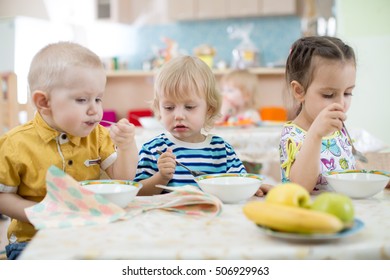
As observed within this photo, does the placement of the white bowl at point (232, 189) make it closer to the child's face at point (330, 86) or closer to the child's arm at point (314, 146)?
the child's arm at point (314, 146)

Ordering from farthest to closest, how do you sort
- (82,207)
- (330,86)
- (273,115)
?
(273,115) → (330,86) → (82,207)

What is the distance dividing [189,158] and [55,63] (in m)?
0.39

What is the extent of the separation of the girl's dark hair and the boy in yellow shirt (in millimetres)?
440

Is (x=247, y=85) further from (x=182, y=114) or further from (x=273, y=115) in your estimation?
(x=182, y=114)

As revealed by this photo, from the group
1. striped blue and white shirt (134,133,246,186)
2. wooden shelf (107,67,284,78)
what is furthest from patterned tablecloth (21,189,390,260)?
wooden shelf (107,67,284,78)

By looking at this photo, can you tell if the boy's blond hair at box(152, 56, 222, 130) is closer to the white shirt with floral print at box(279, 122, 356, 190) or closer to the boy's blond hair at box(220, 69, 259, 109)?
the white shirt with floral print at box(279, 122, 356, 190)

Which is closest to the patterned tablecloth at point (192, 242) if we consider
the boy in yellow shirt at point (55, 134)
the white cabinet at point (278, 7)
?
the boy in yellow shirt at point (55, 134)

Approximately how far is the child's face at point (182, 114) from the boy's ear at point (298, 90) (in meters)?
0.22

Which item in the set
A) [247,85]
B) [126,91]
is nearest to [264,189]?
[247,85]

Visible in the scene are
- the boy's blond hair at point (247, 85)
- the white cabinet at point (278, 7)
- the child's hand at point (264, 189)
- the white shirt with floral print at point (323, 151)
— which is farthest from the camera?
the white cabinet at point (278, 7)

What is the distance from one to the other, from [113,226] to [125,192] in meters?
0.10

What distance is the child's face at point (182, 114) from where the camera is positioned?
1.24 m

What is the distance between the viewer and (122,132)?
1048mm

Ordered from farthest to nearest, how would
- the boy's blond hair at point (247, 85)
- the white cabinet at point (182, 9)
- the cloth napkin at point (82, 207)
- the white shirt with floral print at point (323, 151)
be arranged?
the white cabinet at point (182, 9)
the boy's blond hair at point (247, 85)
the white shirt with floral print at point (323, 151)
the cloth napkin at point (82, 207)
